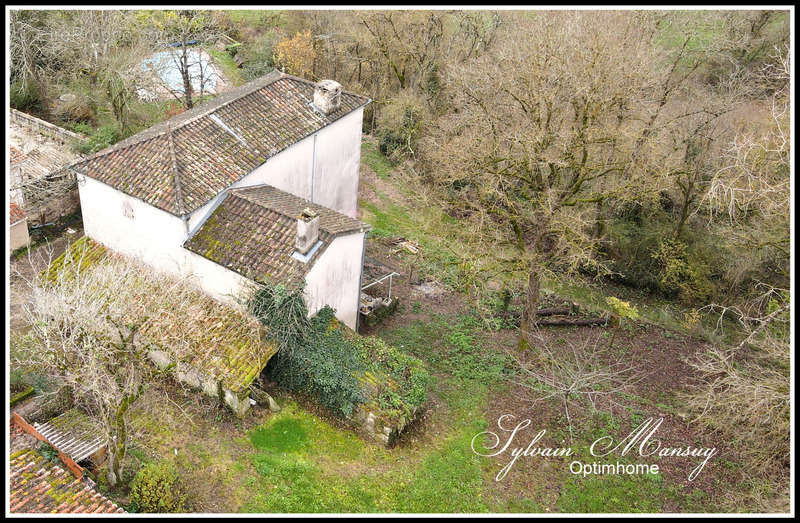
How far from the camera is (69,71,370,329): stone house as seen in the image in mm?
21438

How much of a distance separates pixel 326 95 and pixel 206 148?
21.7ft

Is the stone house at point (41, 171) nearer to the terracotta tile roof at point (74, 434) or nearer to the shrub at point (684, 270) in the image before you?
the terracotta tile roof at point (74, 434)

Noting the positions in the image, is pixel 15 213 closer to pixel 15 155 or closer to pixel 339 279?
pixel 15 155

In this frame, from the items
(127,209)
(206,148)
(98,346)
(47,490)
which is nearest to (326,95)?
(206,148)

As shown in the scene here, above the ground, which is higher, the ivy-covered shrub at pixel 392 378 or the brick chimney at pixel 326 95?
the brick chimney at pixel 326 95

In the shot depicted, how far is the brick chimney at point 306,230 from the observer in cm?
2053

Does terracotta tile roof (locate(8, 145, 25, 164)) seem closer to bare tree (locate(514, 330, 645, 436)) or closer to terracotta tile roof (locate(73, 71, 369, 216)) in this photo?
terracotta tile roof (locate(73, 71, 369, 216))

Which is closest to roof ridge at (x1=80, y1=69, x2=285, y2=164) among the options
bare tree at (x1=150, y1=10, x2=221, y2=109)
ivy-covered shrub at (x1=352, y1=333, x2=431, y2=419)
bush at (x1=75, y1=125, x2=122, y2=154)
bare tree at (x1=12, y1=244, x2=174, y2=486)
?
bush at (x1=75, y1=125, x2=122, y2=154)

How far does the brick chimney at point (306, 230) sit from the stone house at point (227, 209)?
0.04m

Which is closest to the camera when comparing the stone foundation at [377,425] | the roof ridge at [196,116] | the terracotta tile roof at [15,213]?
the stone foundation at [377,425]

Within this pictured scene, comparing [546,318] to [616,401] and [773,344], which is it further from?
[773,344]

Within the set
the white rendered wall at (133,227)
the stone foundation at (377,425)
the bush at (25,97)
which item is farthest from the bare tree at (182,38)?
the stone foundation at (377,425)

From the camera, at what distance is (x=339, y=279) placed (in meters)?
22.8

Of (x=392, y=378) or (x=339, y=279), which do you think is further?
(x=339, y=279)
